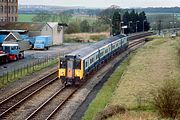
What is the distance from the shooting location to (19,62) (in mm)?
53031

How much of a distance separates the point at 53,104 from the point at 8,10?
80326 mm

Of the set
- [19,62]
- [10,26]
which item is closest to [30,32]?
[10,26]

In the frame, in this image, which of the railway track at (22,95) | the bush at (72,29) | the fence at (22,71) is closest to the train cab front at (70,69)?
the railway track at (22,95)

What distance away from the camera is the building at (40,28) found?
7888 centimetres

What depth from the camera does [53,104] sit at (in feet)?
94.6

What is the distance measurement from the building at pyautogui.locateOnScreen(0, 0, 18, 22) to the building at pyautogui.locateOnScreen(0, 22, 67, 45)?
19747 millimetres

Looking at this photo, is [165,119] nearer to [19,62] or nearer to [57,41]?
[19,62]

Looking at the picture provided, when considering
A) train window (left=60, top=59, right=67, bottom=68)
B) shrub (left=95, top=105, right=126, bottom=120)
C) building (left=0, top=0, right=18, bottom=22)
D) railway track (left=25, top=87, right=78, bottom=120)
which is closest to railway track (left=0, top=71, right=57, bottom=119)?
railway track (left=25, top=87, right=78, bottom=120)

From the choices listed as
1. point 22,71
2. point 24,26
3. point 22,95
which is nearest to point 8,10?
point 24,26

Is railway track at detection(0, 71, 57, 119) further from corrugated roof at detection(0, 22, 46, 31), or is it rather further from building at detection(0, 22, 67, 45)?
corrugated roof at detection(0, 22, 46, 31)

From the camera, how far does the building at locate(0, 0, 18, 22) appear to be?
337 ft

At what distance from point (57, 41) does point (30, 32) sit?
8209 mm

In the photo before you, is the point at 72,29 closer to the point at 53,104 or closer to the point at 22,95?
the point at 22,95

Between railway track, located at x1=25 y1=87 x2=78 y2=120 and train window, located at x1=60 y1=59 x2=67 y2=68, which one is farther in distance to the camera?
train window, located at x1=60 y1=59 x2=67 y2=68
